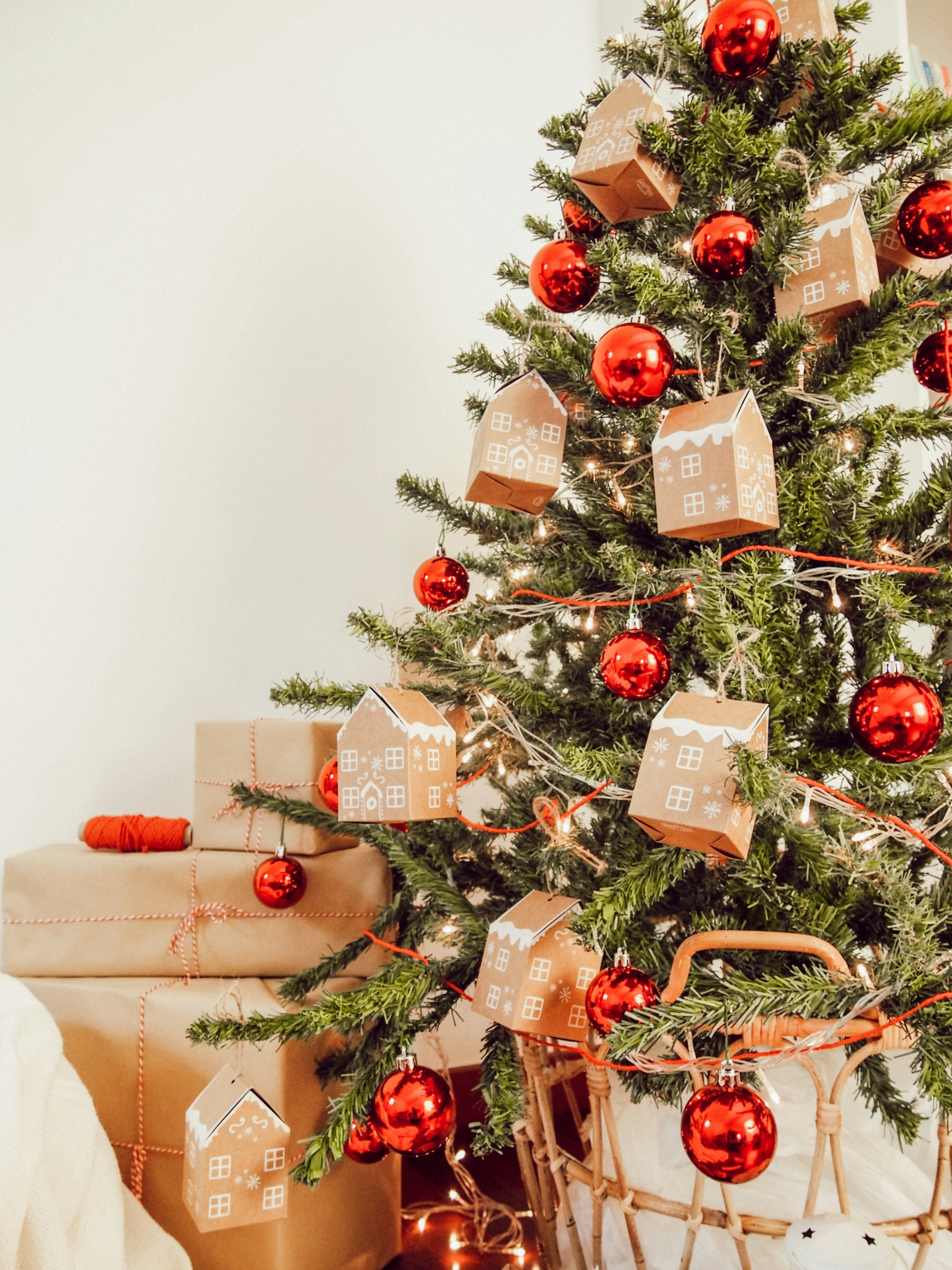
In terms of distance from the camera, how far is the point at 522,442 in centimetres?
75

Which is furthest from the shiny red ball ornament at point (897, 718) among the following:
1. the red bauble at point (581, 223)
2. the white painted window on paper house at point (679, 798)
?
the red bauble at point (581, 223)

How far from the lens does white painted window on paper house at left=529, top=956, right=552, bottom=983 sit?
2.13 ft

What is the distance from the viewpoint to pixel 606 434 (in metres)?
0.84

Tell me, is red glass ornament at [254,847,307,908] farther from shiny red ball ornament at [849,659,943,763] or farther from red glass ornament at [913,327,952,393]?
red glass ornament at [913,327,952,393]

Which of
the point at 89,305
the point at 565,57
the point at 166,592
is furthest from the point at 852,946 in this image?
the point at 565,57

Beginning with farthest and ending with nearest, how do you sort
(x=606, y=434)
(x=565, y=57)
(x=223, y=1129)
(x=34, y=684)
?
(x=565, y=57) → (x=34, y=684) → (x=606, y=434) → (x=223, y=1129)

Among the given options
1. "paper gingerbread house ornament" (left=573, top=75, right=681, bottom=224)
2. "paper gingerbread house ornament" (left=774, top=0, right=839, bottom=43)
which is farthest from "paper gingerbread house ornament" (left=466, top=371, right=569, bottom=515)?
"paper gingerbread house ornament" (left=774, top=0, right=839, bottom=43)

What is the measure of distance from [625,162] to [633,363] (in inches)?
6.9

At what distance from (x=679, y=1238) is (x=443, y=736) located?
0.52 meters

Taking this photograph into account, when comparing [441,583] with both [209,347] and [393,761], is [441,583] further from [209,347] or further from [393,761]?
[209,347]

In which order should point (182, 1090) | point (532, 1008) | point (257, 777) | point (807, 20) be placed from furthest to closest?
point (257, 777) < point (182, 1090) < point (807, 20) < point (532, 1008)

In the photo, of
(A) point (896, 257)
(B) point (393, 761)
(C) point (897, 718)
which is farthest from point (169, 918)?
(A) point (896, 257)

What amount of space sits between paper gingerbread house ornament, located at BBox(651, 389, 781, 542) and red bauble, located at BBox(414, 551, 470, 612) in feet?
1.10

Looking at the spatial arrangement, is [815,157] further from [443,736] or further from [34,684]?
[34,684]
